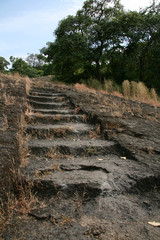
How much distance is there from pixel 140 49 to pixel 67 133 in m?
10.6

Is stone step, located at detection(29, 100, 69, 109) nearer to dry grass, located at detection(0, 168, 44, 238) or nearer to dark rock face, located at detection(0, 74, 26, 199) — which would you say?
dark rock face, located at detection(0, 74, 26, 199)

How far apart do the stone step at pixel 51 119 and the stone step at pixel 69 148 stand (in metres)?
0.87

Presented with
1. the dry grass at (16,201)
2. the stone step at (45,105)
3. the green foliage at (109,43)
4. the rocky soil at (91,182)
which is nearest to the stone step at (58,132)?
the rocky soil at (91,182)

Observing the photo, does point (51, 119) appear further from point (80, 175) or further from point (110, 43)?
point (110, 43)

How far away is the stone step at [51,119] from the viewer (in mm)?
3688

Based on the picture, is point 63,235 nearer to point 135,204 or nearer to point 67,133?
point 135,204

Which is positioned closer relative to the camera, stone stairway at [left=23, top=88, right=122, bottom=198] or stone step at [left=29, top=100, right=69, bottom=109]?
stone stairway at [left=23, top=88, right=122, bottom=198]

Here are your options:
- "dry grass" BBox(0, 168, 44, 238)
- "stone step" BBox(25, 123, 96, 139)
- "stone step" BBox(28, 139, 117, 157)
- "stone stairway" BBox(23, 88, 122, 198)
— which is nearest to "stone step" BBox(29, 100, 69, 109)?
"stone stairway" BBox(23, 88, 122, 198)

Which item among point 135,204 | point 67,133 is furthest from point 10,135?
point 135,204

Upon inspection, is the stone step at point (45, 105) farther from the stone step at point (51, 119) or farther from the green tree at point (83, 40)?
the green tree at point (83, 40)

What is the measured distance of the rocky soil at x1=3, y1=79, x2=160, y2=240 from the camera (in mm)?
1488

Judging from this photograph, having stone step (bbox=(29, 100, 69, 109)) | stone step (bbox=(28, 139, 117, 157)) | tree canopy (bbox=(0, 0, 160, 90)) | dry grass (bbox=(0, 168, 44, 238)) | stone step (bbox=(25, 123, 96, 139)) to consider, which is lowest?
dry grass (bbox=(0, 168, 44, 238))

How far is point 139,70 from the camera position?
1338 centimetres

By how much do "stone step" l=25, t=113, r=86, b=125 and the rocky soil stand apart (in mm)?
42
